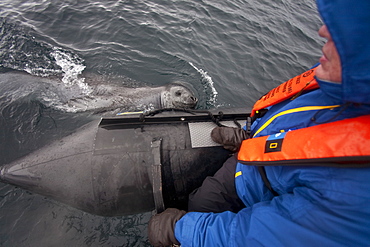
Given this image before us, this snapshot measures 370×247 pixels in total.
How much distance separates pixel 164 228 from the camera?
2.21m

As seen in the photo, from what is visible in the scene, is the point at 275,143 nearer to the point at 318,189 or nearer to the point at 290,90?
the point at 318,189

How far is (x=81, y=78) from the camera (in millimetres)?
6188

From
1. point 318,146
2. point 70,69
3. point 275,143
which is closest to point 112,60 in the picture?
point 70,69

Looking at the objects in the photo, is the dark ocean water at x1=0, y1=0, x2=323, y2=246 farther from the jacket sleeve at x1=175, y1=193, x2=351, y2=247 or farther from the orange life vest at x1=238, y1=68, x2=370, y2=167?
the orange life vest at x1=238, y1=68, x2=370, y2=167

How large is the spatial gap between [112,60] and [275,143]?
615 cm

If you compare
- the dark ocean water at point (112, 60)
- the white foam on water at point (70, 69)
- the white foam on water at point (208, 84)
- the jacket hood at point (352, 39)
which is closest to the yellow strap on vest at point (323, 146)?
the jacket hood at point (352, 39)

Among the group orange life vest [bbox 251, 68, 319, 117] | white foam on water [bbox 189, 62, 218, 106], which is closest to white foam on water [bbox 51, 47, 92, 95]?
white foam on water [bbox 189, 62, 218, 106]

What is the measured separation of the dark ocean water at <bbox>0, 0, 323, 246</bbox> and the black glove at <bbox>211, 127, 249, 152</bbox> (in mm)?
1882

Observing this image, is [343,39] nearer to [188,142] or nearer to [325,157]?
[325,157]

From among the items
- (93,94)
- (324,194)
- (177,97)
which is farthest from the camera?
(93,94)

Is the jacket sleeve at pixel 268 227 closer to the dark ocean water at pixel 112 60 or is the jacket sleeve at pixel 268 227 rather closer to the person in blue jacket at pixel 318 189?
the person in blue jacket at pixel 318 189

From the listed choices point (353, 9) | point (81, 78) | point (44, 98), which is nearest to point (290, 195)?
point (353, 9)

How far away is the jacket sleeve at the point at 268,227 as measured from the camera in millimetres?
1374

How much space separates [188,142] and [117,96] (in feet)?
11.9
